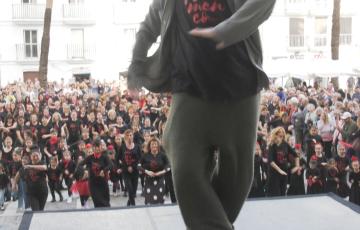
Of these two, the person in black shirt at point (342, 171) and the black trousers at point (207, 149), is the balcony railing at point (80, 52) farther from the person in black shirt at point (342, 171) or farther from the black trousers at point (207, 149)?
the black trousers at point (207, 149)

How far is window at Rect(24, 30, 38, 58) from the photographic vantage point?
33094 mm

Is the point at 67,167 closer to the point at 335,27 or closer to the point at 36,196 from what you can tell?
the point at 36,196

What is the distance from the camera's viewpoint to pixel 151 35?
2.85m

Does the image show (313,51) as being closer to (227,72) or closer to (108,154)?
(108,154)

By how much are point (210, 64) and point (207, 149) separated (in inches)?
15.3

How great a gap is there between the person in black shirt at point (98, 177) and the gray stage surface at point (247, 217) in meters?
2.87

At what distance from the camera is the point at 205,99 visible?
2527 millimetres

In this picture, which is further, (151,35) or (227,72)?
(151,35)

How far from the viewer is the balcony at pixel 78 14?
33.4 m

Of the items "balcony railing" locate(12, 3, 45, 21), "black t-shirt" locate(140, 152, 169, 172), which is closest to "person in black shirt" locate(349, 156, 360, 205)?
"black t-shirt" locate(140, 152, 169, 172)

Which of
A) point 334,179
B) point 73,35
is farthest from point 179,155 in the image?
point 73,35

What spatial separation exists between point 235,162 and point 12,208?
7122 millimetres

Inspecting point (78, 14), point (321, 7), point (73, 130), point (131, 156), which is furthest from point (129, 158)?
point (321, 7)

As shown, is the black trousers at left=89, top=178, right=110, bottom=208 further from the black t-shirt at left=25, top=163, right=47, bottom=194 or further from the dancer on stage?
the dancer on stage
